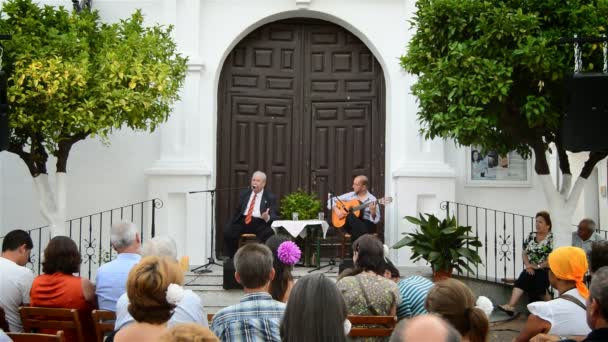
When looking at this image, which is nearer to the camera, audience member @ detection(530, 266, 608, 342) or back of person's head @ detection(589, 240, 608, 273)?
audience member @ detection(530, 266, 608, 342)

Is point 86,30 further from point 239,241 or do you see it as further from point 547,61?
point 547,61

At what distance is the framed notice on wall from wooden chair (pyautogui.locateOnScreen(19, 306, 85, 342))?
7.89 m

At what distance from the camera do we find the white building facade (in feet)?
39.7

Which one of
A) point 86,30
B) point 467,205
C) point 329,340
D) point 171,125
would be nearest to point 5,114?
point 86,30

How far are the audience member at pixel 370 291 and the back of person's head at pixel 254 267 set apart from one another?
101cm

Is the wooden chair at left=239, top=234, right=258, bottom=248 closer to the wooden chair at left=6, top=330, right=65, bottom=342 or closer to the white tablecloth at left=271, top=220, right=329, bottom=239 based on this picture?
the white tablecloth at left=271, top=220, right=329, bottom=239

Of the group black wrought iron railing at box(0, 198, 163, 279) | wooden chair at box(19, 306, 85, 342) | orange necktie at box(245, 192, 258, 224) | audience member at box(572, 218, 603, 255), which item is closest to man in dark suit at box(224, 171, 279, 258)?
orange necktie at box(245, 192, 258, 224)

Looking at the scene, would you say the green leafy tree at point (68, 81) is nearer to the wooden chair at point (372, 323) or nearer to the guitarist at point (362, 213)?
the guitarist at point (362, 213)

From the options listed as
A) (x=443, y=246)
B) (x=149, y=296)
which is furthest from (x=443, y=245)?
(x=149, y=296)

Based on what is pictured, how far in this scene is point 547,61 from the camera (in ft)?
28.5

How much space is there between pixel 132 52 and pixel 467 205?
5.31 meters

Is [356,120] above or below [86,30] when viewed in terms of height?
below

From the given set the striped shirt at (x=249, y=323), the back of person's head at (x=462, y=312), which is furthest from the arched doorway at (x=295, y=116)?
the back of person's head at (x=462, y=312)

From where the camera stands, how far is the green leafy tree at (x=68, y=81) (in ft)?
30.8
